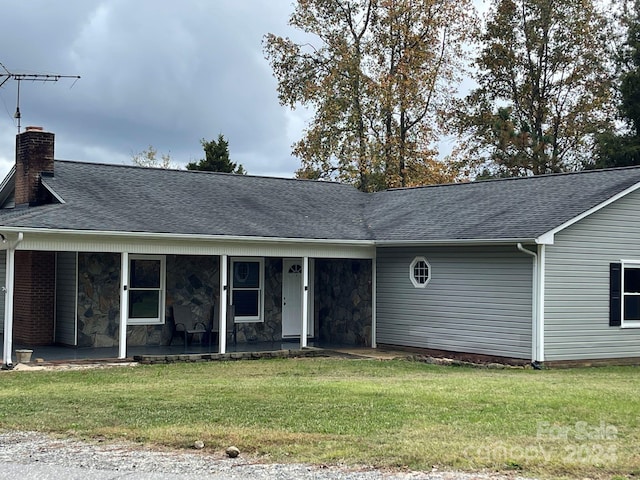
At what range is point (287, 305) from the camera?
66.8ft

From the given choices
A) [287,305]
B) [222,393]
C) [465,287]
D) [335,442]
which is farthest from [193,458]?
[287,305]

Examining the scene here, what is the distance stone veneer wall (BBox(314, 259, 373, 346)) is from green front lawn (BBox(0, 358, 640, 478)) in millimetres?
5220

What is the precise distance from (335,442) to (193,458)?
1.34m

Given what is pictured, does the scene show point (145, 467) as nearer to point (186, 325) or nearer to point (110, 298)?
point (110, 298)

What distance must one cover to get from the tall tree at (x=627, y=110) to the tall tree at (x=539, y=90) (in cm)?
93

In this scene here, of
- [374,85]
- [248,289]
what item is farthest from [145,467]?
[374,85]

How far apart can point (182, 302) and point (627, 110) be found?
2031 centimetres

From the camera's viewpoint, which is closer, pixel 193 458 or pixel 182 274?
pixel 193 458

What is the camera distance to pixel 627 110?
103 feet

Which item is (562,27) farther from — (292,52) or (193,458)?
(193,458)

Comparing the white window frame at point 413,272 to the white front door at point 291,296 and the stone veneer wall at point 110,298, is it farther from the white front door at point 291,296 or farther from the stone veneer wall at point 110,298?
the stone veneer wall at point 110,298

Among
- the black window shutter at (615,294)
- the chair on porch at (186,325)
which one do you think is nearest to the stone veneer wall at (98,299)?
the chair on porch at (186,325)

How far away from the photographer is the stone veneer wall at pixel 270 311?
1989 cm

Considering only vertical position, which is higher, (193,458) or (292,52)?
(292,52)
